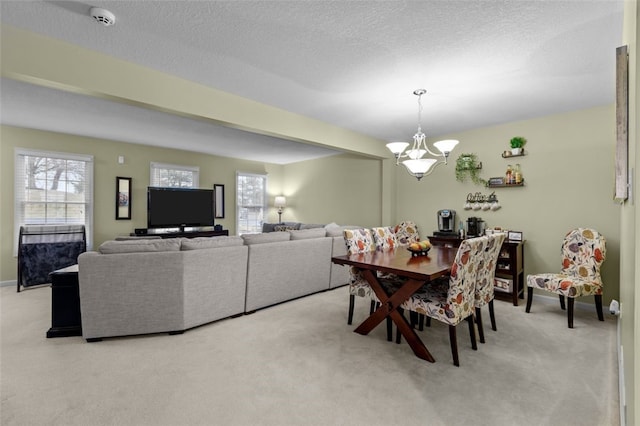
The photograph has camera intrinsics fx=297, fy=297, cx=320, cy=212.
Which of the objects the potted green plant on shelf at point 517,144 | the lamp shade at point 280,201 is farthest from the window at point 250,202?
the potted green plant on shelf at point 517,144

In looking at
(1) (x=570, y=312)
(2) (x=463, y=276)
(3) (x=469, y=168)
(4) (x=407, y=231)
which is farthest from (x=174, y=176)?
(1) (x=570, y=312)

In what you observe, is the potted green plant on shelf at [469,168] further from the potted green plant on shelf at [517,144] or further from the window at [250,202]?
the window at [250,202]

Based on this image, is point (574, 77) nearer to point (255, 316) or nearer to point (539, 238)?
point (539, 238)

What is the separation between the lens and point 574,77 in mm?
2771

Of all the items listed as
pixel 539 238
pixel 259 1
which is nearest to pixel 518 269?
pixel 539 238

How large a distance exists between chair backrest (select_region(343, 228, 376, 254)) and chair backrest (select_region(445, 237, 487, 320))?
1.11 m

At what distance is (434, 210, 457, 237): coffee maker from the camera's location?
4574mm

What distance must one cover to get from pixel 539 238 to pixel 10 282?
25.4 feet

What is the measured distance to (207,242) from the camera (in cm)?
302

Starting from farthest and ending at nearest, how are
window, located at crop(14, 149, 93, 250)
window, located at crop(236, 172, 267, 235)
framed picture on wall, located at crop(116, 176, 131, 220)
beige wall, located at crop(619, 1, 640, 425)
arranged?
1. window, located at crop(236, 172, 267, 235)
2. framed picture on wall, located at crop(116, 176, 131, 220)
3. window, located at crop(14, 149, 93, 250)
4. beige wall, located at crop(619, 1, 640, 425)

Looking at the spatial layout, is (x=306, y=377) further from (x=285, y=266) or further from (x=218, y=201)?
(x=218, y=201)

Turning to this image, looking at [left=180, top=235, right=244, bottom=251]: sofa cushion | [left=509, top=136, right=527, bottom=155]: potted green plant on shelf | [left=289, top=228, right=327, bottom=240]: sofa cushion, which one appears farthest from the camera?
[left=509, top=136, right=527, bottom=155]: potted green plant on shelf

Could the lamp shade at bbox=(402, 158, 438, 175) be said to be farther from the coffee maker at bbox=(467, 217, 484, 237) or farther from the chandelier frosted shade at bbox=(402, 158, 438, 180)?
the coffee maker at bbox=(467, 217, 484, 237)

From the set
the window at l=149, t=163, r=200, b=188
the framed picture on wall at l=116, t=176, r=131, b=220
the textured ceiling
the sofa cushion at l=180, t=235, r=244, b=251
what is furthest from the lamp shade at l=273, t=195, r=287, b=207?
the sofa cushion at l=180, t=235, r=244, b=251
